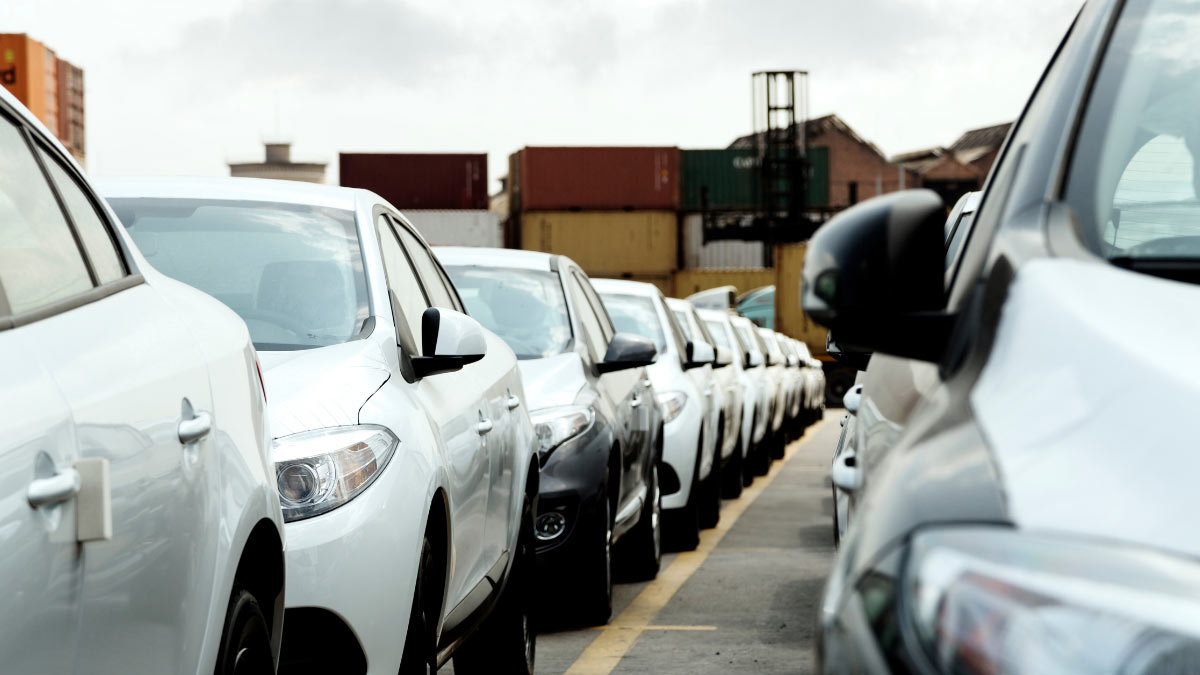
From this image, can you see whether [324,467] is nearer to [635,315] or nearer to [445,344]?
[445,344]

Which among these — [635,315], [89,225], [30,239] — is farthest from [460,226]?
[30,239]

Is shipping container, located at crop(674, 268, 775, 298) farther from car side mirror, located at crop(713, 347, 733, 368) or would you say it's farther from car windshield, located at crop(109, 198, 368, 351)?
car windshield, located at crop(109, 198, 368, 351)

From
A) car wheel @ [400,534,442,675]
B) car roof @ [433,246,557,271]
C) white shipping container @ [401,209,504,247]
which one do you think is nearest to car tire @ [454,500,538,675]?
car wheel @ [400,534,442,675]

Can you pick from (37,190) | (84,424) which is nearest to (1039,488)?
(84,424)

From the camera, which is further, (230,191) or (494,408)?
(494,408)

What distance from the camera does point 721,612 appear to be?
7.97 metres

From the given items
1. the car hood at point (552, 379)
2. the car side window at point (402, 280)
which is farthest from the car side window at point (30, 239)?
the car hood at point (552, 379)

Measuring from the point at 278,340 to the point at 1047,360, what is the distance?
335 centimetres

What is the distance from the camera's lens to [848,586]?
1599 mm

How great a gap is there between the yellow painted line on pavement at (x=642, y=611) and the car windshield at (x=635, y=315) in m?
1.41

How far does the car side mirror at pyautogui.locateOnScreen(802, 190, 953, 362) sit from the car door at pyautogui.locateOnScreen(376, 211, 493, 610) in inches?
105

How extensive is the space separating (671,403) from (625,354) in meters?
2.92

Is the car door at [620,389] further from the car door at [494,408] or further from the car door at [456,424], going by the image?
the car door at [456,424]

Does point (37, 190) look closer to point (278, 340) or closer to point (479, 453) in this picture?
point (278, 340)
